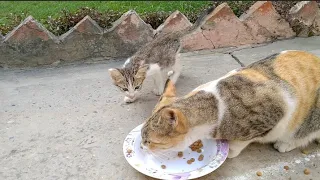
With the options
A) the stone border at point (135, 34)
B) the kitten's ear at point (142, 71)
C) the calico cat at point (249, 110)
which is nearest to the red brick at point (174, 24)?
the stone border at point (135, 34)

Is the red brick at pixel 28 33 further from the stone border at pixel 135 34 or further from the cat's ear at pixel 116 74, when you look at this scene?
the cat's ear at pixel 116 74

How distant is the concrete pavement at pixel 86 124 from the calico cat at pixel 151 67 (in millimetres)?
153

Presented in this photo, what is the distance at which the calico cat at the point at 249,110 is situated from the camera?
2451 millimetres

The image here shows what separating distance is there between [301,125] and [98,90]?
1941 millimetres

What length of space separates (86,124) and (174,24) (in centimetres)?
173

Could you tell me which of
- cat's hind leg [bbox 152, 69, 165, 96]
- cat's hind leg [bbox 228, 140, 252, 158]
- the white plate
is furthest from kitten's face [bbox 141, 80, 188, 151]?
cat's hind leg [bbox 152, 69, 165, 96]

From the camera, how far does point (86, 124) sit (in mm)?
3209

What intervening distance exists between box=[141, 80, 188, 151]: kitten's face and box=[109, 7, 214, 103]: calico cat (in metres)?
0.91

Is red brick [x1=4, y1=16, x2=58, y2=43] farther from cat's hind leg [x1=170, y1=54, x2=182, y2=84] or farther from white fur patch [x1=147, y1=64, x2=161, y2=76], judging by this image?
cat's hind leg [x1=170, y1=54, x2=182, y2=84]

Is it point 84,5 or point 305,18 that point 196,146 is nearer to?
point 305,18

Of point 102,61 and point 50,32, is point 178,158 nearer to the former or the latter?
point 102,61

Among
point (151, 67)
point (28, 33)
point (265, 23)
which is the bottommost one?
point (265, 23)

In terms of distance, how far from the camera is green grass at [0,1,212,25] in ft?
17.2

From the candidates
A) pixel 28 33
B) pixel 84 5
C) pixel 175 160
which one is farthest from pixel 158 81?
pixel 84 5
